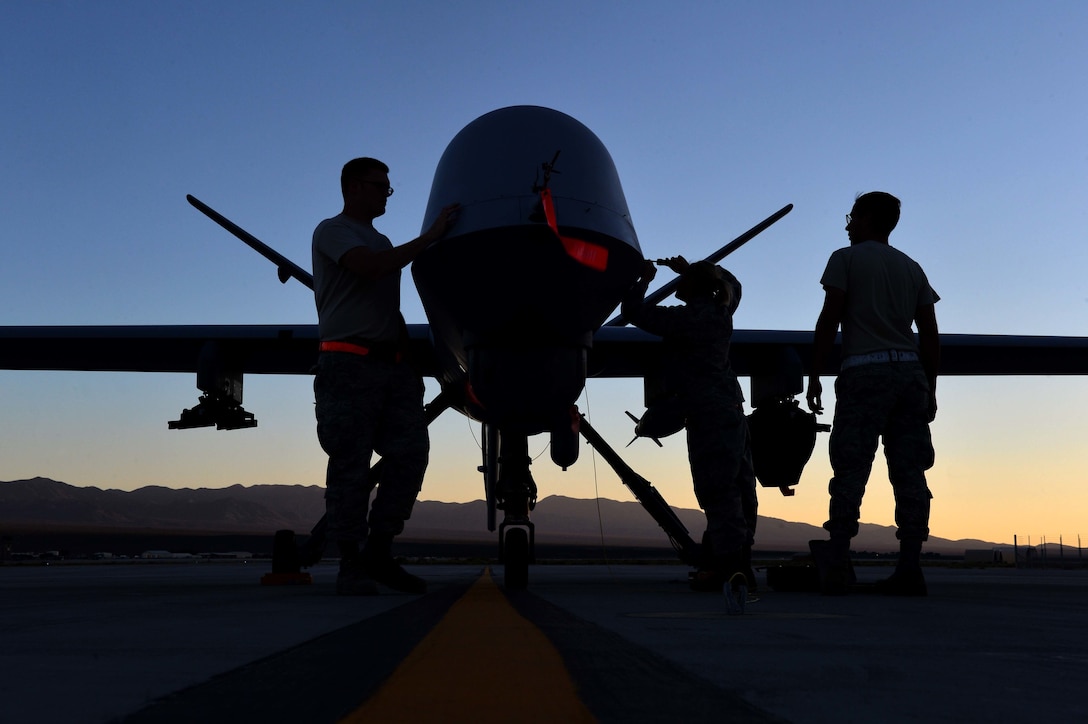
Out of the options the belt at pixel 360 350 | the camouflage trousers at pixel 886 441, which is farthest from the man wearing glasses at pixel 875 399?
the belt at pixel 360 350

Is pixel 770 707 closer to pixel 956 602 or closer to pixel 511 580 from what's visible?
pixel 956 602

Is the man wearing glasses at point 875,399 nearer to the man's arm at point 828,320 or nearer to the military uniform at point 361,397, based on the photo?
the man's arm at point 828,320

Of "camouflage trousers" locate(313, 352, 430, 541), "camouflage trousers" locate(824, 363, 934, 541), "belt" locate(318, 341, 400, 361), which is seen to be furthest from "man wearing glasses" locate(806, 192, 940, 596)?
"belt" locate(318, 341, 400, 361)

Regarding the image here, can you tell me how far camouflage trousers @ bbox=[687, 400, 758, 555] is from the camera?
600 cm

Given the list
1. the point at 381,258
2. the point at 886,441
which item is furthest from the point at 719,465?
the point at 381,258

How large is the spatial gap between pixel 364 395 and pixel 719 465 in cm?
230

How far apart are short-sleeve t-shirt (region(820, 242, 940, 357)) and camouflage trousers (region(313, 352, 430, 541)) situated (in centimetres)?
299

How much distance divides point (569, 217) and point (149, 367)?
38.2 ft

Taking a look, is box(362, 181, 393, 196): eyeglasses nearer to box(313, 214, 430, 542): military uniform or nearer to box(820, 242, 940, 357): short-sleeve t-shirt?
box(313, 214, 430, 542): military uniform

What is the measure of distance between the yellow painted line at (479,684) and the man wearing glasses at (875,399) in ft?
12.4

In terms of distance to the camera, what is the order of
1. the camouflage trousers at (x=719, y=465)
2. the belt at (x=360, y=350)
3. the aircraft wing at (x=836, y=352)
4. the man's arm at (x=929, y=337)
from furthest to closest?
A: the aircraft wing at (x=836, y=352)
the man's arm at (x=929, y=337)
the belt at (x=360, y=350)
the camouflage trousers at (x=719, y=465)

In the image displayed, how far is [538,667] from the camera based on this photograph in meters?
2.31

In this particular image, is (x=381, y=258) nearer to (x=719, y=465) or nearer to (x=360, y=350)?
(x=360, y=350)

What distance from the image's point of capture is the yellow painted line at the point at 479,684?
5.44 ft
